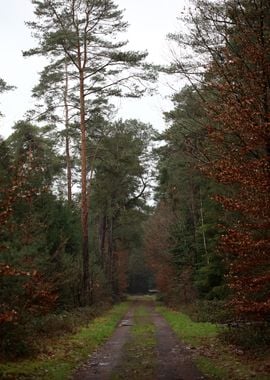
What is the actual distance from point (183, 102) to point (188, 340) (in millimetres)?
7896

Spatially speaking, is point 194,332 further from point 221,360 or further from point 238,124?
point 238,124

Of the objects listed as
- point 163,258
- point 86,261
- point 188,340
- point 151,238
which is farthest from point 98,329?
point 151,238

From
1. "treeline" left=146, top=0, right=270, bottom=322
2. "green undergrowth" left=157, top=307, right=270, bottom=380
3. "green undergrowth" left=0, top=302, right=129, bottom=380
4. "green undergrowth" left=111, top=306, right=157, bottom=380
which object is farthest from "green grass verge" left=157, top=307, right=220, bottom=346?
"treeline" left=146, top=0, right=270, bottom=322

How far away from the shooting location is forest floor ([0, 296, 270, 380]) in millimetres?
9953

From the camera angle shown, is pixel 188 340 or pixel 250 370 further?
pixel 188 340

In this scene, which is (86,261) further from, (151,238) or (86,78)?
(151,238)

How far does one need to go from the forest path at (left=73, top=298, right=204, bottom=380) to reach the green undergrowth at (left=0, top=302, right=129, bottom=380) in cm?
29

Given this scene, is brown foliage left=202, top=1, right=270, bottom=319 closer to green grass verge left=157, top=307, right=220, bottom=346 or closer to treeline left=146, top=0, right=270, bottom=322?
treeline left=146, top=0, right=270, bottom=322

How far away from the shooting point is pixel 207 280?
2622cm

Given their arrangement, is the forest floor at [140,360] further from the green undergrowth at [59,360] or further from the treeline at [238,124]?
the treeline at [238,124]

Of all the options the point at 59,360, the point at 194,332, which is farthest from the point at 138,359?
the point at 194,332

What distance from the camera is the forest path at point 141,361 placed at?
1002 centimetres

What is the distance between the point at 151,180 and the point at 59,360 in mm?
39222

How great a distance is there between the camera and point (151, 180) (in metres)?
50.6
